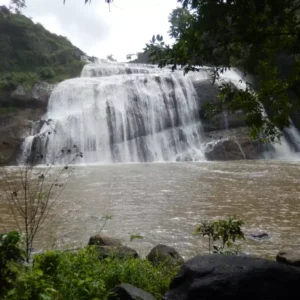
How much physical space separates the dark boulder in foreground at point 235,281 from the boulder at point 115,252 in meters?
1.45

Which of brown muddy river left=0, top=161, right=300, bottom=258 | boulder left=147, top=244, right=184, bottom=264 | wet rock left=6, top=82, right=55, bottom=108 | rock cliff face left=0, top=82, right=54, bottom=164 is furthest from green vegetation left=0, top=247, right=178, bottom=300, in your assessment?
wet rock left=6, top=82, right=55, bottom=108

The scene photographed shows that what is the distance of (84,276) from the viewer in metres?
3.79

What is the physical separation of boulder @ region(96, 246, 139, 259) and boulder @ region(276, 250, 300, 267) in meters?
1.84

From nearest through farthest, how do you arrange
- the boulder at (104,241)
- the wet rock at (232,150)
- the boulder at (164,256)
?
the boulder at (164,256), the boulder at (104,241), the wet rock at (232,150)

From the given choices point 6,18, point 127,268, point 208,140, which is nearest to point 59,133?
point 208,140

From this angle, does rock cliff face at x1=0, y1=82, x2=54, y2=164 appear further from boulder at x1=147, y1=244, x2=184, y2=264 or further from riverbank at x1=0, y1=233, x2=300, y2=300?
riverbank at x1=0, y1=233, x2=300, y2=300

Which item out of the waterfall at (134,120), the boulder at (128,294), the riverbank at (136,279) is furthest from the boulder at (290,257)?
the waterfall at (134,120)

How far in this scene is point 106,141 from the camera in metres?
25.2

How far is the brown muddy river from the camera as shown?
6.65 m

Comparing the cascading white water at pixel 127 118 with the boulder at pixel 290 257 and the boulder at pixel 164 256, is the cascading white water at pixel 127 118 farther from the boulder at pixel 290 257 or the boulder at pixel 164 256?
the boulder at pixel 290 257

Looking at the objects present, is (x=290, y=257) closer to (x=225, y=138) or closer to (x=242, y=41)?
(x=242, y=41)

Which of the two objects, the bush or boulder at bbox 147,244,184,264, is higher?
the bush

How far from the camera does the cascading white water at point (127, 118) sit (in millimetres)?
24797

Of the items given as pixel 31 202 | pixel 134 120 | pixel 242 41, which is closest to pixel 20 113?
pixel 134 120
